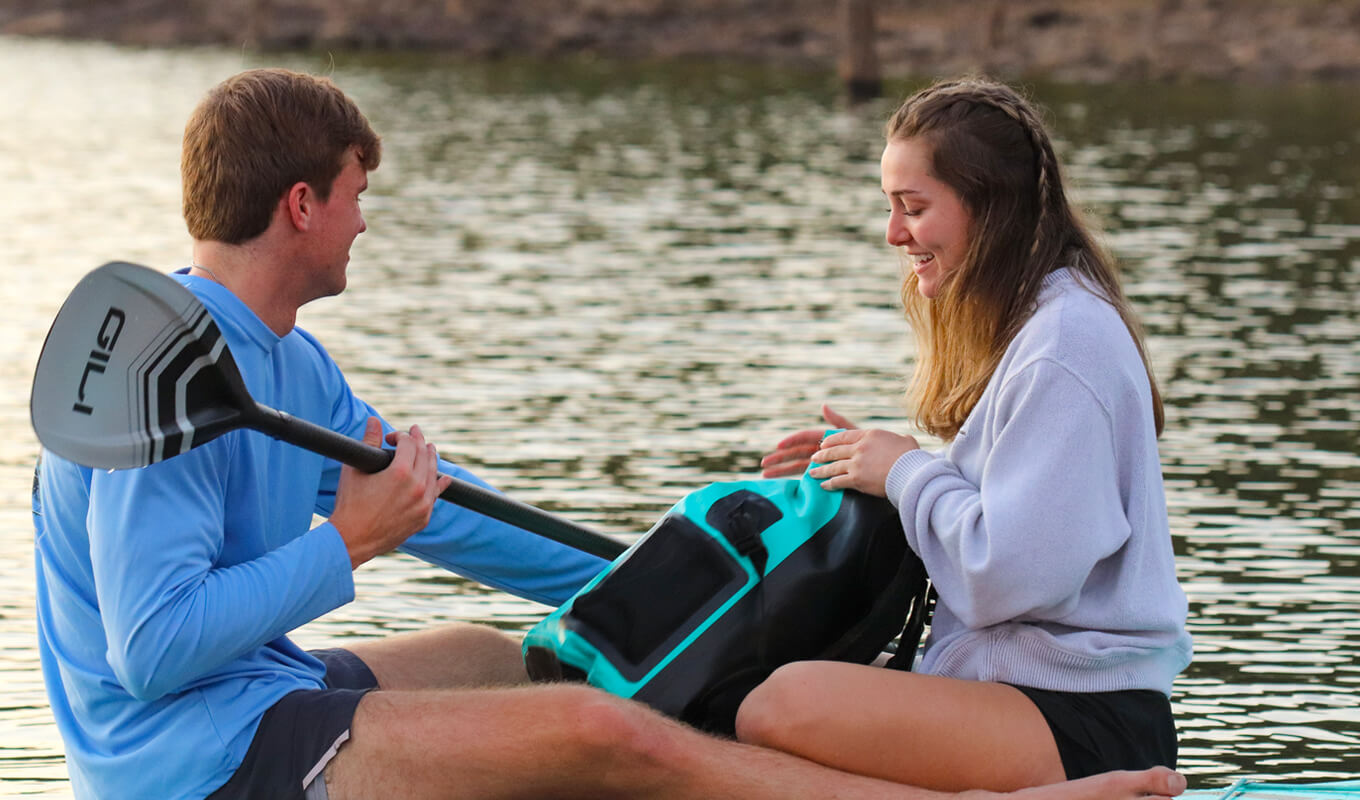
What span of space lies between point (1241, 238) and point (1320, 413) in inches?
283

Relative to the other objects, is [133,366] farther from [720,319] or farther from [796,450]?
[720,319]

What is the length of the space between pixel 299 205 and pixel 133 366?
421mm

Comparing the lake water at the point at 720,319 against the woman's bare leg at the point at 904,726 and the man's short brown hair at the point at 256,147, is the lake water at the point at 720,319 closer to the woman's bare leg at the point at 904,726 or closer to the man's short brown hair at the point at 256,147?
the woman's bare leg at the point at 904,726

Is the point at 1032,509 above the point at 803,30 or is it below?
above

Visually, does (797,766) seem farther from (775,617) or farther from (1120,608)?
(1120,608)

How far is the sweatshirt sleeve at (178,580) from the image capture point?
3367 millimetres

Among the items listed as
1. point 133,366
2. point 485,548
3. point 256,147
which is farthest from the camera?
point 485,548

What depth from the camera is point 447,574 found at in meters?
7.61

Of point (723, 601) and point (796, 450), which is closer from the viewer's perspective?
point (723, 601)

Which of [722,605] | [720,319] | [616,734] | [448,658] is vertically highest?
[722,605]

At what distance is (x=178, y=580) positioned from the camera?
3.38 meters

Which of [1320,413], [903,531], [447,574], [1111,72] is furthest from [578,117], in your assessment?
[903,531]

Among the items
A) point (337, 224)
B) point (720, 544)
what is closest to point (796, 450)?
point (720, 544)

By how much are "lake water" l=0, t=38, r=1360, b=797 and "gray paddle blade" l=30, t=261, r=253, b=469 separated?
6.69 ft
